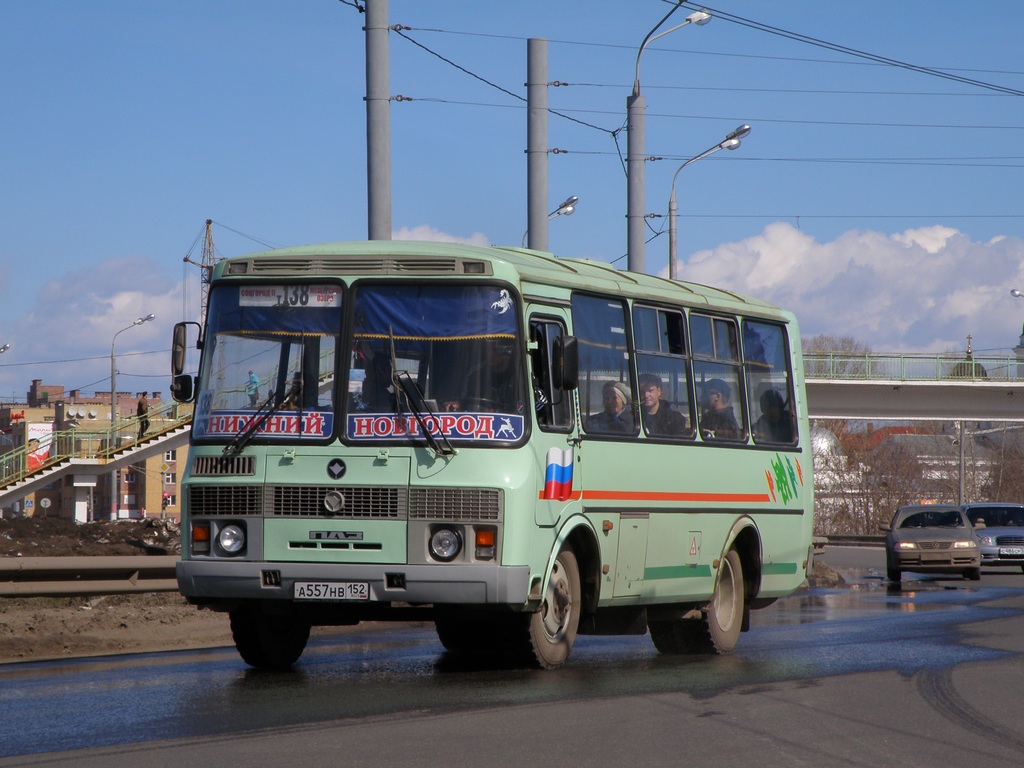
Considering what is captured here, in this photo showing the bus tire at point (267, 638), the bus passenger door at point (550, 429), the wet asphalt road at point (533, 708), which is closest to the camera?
the wet asphalt road at point (533, 708)

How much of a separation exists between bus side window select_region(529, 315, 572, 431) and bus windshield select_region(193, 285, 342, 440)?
1416mm

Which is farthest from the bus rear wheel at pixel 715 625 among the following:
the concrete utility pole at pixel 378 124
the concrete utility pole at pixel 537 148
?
the concrete utility pole at pixel 537 148

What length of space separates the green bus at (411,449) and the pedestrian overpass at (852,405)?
126ft

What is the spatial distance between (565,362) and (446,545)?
1.54 m

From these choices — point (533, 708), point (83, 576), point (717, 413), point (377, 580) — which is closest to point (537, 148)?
point (717, 413)

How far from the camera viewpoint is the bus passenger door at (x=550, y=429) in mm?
11070

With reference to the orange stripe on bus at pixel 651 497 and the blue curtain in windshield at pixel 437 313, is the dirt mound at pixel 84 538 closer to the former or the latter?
the orange stripe on bus at pixel 651 497

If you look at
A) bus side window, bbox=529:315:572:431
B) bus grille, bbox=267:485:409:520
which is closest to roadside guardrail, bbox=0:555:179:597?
bus grille, bbox=267:485:409:520

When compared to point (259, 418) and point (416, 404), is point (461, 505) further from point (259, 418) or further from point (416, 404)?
point (259, 418)

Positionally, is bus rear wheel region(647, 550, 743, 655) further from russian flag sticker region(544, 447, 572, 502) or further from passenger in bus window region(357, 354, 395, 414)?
passenger in bus window region(357, 354, 395, 414)

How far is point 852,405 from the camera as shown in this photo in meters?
51.7

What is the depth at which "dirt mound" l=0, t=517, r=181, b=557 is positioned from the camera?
2694cm

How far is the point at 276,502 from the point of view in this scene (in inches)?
428

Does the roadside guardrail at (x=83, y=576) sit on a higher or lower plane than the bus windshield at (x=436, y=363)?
lower
